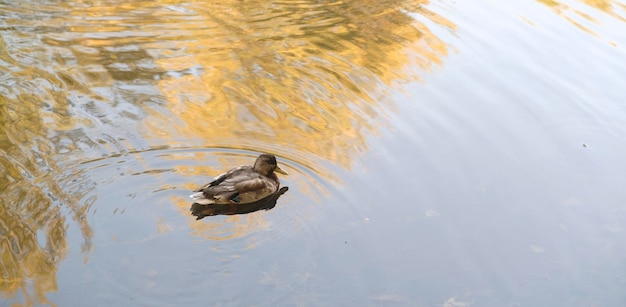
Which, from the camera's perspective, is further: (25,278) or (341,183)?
(341,183)

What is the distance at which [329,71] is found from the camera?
9.23m

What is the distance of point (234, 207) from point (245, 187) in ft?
0.65

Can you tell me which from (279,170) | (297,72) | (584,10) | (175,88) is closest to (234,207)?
(279,170)

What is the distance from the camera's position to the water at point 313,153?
583 cm

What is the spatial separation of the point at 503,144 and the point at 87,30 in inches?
185

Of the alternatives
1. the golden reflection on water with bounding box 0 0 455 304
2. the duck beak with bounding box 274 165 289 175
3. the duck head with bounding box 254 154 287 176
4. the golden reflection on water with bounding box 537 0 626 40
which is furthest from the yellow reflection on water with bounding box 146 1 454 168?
the golden reflection on water with bounding box 537 0 626 40

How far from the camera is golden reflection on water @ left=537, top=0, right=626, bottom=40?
38.0 ft

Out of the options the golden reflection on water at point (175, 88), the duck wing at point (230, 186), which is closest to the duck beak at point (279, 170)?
the golden reflection on water at point (175, 88)

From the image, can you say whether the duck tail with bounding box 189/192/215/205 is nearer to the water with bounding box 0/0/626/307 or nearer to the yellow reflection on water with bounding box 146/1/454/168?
the water with bounding box 0/0/626/307

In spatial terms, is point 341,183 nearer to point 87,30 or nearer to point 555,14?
point 87,30

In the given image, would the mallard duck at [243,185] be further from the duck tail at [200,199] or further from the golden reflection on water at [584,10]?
the golden reflection on water at [584,10]

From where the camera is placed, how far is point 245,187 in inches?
264

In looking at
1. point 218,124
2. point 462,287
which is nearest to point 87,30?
point 218,124

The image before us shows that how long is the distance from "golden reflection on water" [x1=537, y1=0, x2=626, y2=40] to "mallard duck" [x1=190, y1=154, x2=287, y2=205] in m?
6.05
